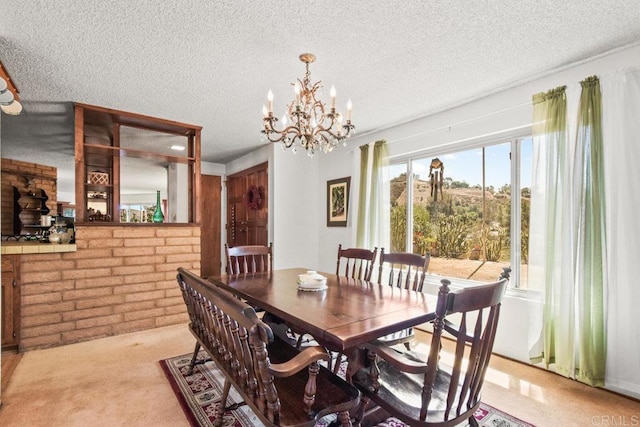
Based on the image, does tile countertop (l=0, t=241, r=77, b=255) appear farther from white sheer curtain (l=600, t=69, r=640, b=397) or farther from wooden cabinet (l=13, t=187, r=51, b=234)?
white sheer curtain (l=600, t=69, r=640, b=397)

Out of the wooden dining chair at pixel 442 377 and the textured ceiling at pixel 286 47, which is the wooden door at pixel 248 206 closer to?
the textured ceiling at pixel 286 47

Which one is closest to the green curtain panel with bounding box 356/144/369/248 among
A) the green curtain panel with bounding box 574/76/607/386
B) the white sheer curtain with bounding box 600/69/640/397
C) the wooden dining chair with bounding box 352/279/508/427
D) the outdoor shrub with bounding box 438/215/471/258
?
the outdoor shrub with bounding box 438/215/471/258

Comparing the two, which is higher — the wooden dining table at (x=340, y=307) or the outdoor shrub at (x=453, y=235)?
the outdoor shrub at (x=453, y=235)

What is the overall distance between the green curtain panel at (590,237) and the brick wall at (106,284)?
3.66 m

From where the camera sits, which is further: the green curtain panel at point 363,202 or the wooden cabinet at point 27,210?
the wooden cabinet at point 27,210

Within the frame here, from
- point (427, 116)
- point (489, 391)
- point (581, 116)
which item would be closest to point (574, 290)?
point (489, 391)

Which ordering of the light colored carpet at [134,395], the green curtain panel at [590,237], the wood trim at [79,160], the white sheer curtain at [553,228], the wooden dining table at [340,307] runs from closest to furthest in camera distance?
1. the wooden dining table at [340,307]
2. the light colored carpet at [134,395]
3. the green curtain panel at [590,237]
4. the white sheer curtain at [553,228]
5. the wood trim at [79,160]


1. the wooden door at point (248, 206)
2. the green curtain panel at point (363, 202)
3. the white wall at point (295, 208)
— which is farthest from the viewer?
the wooden door at point (248, 206)

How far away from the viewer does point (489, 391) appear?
221 centimetres

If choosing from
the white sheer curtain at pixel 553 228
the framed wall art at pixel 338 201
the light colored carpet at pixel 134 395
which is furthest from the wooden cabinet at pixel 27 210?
the white sheer curtain at pixel 553 228

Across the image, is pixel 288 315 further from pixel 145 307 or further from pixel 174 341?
pixel 145 307

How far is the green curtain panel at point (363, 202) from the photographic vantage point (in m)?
4.02

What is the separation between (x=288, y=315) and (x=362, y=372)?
469mm

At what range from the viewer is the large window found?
2.83 m
